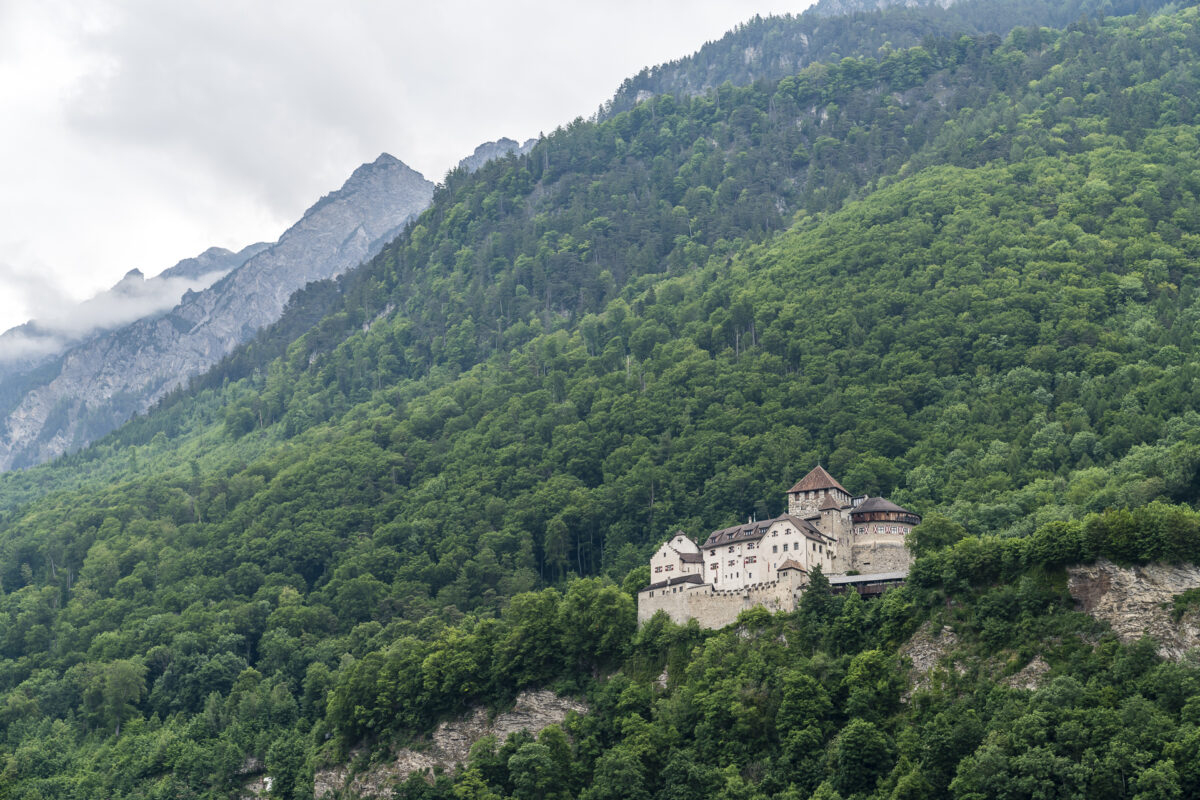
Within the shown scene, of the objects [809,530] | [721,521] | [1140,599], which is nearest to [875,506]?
[809,530]

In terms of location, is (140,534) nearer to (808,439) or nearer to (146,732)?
(146,732)

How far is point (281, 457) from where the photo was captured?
541 feet

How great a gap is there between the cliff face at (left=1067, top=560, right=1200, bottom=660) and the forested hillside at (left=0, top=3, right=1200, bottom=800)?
120cm

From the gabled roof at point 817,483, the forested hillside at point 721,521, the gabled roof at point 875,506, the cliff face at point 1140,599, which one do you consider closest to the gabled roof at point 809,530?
the gabled roof at point 875,506

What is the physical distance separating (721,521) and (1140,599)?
53241mm

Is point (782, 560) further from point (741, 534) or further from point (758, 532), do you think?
point (741, 534)

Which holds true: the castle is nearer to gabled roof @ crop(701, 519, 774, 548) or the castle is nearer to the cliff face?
gabled roof @ crop(701, 519, 774, 548)

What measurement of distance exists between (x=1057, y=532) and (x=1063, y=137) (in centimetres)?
12062

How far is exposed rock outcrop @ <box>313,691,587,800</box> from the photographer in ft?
308

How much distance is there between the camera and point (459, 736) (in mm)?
96562

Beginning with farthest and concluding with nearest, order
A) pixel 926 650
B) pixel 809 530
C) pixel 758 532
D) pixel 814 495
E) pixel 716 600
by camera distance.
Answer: pixel 814 495
pixel 758 532
pixel 809 530
pixel 716 600
pixel 926 650

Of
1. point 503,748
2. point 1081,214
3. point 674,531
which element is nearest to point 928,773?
point 503,748

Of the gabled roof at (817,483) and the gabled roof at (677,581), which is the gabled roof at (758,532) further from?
the gabled roof at (817,483)

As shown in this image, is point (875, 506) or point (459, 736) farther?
point (459, 736)
